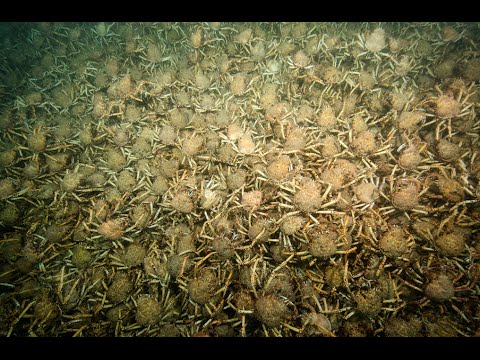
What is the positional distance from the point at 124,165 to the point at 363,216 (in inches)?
68.8

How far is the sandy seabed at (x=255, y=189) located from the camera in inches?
63.6

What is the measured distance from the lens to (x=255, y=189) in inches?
73.8

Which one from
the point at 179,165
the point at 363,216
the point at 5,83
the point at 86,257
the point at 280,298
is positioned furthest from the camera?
the point at 5,83

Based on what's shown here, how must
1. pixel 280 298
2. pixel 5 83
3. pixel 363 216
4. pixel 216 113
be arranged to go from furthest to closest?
1. pixel 5 83
2. pixel 216 113
3. pixel 363 216
4. pixel 280 298

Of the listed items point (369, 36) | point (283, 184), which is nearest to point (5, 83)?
point (283, 184)

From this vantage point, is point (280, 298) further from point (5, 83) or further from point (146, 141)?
point (5, 83)

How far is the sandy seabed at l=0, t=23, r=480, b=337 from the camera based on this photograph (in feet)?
5.30

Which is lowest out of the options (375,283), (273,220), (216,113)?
(375,283)

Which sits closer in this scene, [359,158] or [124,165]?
[359,158]

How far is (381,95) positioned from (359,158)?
2.12ft

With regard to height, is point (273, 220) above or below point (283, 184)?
below

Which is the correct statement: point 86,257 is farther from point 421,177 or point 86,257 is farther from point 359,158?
point 421,177

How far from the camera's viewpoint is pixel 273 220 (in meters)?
1.75

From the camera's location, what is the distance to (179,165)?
2.09 m
